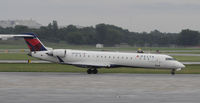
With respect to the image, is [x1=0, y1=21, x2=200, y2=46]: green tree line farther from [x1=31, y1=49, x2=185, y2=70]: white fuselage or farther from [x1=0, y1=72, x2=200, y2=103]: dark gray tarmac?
[x1=0, y1=72, x2=200, y2=103]: dark gray tarmac

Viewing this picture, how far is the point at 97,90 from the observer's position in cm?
2809

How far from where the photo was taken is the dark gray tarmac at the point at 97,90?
23.9 meters

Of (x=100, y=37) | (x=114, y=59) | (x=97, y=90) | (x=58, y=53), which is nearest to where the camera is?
(x=97, y=90)

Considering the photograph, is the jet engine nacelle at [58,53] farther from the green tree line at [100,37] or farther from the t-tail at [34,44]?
the green tree line at [100,37]

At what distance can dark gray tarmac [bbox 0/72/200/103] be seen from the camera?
78.4 ft

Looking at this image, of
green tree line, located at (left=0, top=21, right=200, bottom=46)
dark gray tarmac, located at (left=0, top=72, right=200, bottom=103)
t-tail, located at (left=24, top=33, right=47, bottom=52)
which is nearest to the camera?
dark gray tarmac, located at (left=0, top=72, right=200, bottom=103)

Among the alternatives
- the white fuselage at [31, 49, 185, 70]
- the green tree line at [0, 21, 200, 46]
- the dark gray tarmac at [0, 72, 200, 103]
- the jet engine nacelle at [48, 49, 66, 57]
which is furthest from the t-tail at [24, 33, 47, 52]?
the green tree line at [0, 21, 200, 46]

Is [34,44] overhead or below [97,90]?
overhead

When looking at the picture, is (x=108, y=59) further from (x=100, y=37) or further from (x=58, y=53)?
(x=100, y=37)

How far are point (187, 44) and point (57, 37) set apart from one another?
51.3m

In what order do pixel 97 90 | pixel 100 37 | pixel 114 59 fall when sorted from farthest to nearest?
pixel 100 37
pixel 114 59
pixel 97 90

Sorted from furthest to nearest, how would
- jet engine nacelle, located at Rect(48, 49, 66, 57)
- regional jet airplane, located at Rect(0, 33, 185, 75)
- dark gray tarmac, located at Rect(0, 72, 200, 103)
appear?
1. regional jet airplane, located at Rect(0, 33, 185, 75)
2. jet engine nacelle, located at Rect(48, 49, 66, 57)
3. dark gray tarmac, located at Rect(0, 72, 200, 103)

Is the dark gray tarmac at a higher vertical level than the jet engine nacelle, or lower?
lower

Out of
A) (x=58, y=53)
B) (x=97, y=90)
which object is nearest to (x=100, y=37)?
(x=58, y=53)
